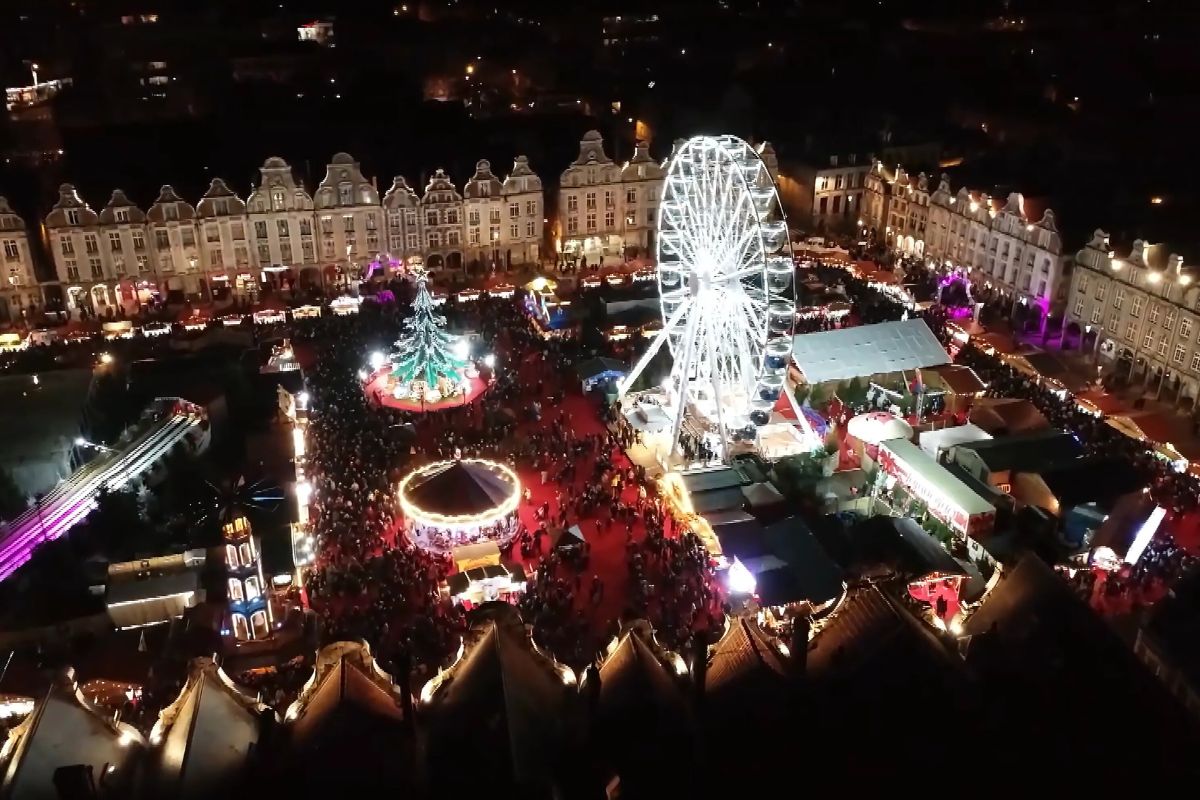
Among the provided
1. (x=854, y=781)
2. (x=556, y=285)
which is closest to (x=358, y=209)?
(x=556, y=285)

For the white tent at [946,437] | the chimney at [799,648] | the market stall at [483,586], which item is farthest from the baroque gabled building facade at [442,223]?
the chimney at [799,648]

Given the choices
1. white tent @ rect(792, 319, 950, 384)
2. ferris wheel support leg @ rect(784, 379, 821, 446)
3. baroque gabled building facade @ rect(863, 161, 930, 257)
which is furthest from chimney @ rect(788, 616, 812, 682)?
baroque gabled building facade @ rect(863, 161, 930, 257)

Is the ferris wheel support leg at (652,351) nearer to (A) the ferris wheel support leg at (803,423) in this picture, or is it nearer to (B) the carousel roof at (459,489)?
(A) the ferris wheel support leg at (803,423)

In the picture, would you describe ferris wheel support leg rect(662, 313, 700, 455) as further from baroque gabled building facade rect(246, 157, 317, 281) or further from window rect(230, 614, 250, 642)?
baroque gabled building facade rect(246, 157, 317, 281)

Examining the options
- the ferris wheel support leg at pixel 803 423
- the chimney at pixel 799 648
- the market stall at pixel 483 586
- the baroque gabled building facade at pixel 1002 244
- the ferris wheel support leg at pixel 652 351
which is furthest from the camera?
the baroque gabled building facade at pixel 1002 244

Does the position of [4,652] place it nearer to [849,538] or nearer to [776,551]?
[776,551]

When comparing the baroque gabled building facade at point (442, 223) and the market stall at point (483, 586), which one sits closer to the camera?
the market stall at point (483, 586)
